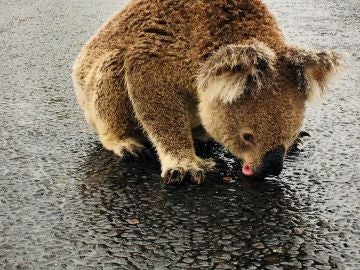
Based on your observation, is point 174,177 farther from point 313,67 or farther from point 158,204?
point 313,67

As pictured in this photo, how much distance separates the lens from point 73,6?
11.0 m

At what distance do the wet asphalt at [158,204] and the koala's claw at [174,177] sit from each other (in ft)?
0.16

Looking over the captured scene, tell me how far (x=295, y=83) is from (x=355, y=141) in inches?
39.6

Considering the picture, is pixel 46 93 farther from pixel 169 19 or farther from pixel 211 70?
pixel 211 70

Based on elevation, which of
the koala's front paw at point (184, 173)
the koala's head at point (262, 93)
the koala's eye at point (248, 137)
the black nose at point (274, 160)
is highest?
the koala's head at point (262, 93)

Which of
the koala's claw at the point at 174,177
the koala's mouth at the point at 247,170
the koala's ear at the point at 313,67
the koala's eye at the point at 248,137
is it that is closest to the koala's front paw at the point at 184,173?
the koala's claw at the point at 174,177

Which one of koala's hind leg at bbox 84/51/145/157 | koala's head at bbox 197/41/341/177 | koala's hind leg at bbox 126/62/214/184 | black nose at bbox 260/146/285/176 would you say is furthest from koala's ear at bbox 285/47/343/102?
A: koala's hind leg at bbox 84/51/145/157

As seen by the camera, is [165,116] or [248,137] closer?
[248,137]

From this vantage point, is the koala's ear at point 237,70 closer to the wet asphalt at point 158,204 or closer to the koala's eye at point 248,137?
the koala's eye at point 248,137

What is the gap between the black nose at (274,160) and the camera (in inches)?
136

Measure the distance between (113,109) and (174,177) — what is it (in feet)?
2.47

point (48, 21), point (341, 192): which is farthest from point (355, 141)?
point (48, 21)

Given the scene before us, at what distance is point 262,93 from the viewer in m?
3.47

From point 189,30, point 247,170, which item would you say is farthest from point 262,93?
point 189,30
